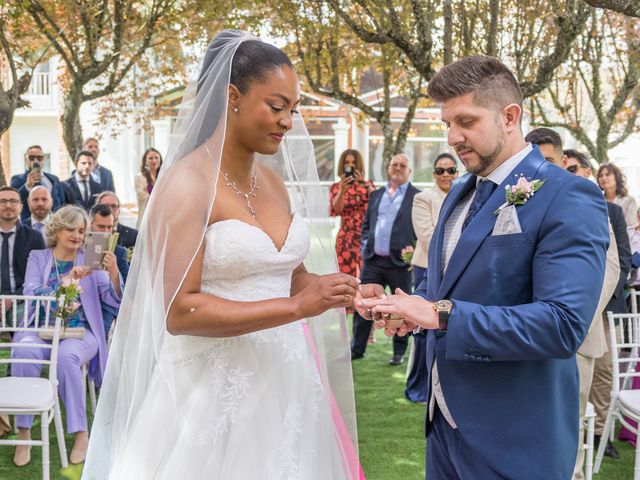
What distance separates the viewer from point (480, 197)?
2389mm

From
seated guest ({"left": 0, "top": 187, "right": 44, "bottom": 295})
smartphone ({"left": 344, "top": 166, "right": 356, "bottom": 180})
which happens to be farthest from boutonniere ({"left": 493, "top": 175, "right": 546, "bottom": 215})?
smartphone ({"left": 344, "top": 166, "right": 356, "bottom": 180})

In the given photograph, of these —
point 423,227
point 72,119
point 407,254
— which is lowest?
point 407,254

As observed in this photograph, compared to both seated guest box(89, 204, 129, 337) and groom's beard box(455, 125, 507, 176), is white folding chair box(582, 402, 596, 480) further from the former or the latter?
seated guest box(89, 204, 129, 337)

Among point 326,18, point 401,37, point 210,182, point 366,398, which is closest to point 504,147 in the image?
point 210,182

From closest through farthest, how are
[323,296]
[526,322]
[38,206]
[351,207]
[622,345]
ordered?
[526,322] < [323,296] < [622,345] < [38,206] < [351,207]

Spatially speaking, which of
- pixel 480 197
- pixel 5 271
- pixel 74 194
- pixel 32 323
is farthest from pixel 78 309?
pixel 480 197

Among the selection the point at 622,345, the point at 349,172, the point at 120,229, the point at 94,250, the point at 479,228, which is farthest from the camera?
the point at 349,172

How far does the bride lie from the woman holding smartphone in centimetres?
617

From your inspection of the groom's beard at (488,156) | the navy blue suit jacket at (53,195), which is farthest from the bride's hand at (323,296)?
the navy blue suit jacket at (53,195)

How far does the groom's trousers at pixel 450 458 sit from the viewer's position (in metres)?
2.30

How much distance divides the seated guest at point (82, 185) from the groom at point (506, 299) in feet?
25.9

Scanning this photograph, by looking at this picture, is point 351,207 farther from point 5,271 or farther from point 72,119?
point 72,119

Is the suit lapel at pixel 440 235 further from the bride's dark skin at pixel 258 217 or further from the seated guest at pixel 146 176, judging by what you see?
the seated guest at pixel 146 176

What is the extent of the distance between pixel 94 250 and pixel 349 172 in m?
3.97
